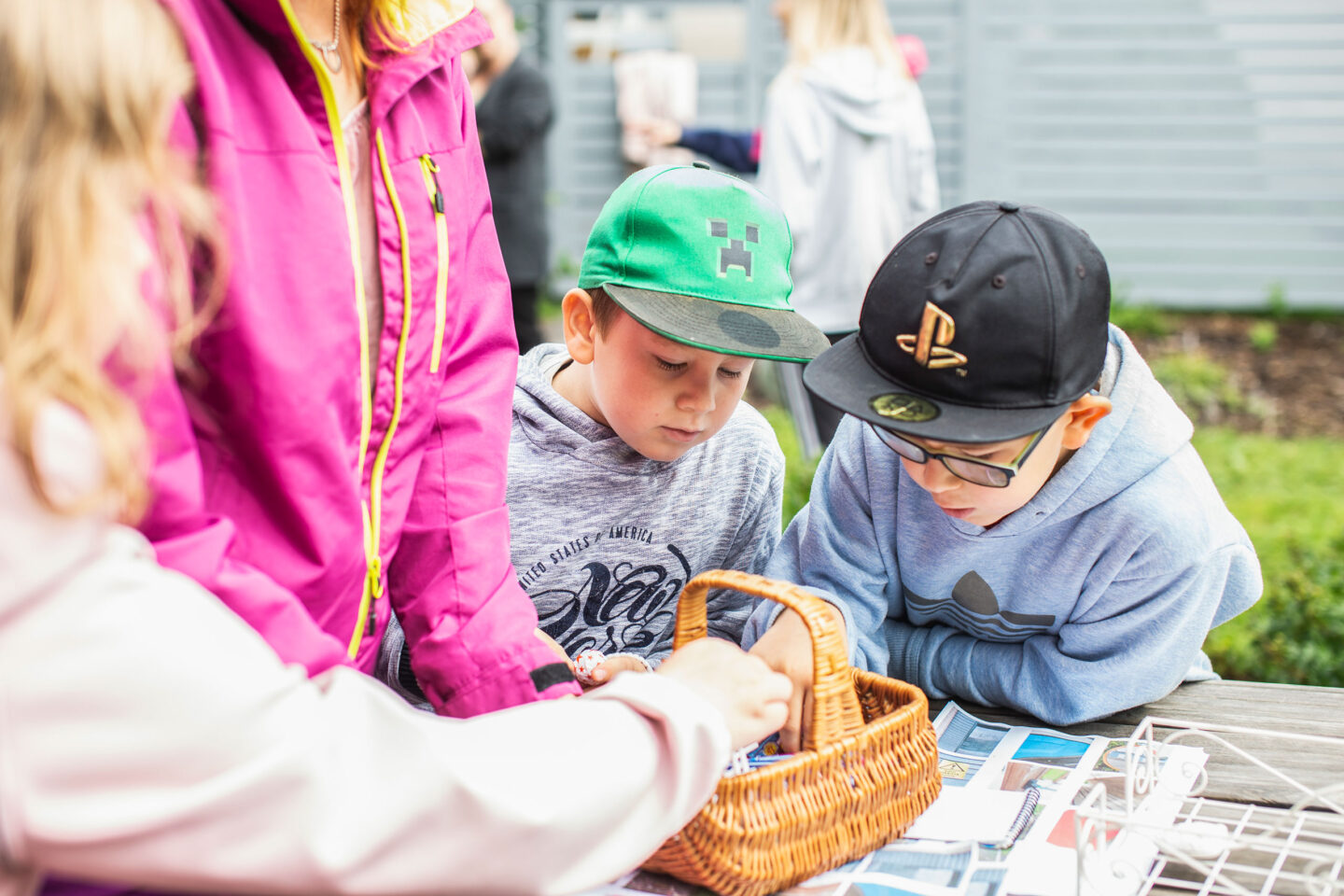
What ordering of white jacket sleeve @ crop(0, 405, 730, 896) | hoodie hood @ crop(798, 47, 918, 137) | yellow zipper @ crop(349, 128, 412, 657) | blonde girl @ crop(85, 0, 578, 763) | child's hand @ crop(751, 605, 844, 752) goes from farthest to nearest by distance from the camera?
hoodie hood @ crop(798, 47, 918, 137) → child's hand @ crop(751, 605, 844, 752) → yellow zipper @ crop(349, 128, 412, 657) → blonde girl @ crop(85, 0, 578, 763) → white jacket sleeve @ crop(0, 405, 730, 896)

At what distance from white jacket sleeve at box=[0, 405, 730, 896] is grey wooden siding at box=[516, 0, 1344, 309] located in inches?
280

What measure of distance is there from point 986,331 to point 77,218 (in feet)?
Result: 3.30

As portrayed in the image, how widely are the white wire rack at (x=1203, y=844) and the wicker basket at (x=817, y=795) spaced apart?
0.68ft

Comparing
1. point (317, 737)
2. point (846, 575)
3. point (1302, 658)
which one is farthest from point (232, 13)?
Result: point (1302, 658)

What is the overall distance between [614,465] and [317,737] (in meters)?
1.08

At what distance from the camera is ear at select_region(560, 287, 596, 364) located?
1.86 meters

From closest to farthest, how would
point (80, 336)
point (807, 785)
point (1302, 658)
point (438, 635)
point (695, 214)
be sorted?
point (80, 336) < point (807, 785) < point (438, 635) < point (695, 214) < point (1302, 658)

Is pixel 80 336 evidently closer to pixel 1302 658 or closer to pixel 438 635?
pixel 438 635

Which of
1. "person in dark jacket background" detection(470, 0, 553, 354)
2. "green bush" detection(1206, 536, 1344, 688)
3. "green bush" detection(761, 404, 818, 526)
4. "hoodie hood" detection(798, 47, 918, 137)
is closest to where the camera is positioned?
"green bush" detection(1206, 536, 1344, 688)

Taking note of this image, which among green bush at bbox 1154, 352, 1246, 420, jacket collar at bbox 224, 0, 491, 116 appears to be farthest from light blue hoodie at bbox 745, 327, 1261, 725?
green bush at bbox 1154, 352, 1246, 420

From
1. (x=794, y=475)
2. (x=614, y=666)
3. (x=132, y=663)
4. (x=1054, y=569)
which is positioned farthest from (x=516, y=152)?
(x=132, y=663)

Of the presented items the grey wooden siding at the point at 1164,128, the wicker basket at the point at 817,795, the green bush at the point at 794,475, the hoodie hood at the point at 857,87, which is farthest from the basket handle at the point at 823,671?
the grey wooden siding at the point at 1164,128

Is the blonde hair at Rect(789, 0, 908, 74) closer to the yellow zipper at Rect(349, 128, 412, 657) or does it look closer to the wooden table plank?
the wooden table plank

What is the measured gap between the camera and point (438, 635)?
1356 millimetres
